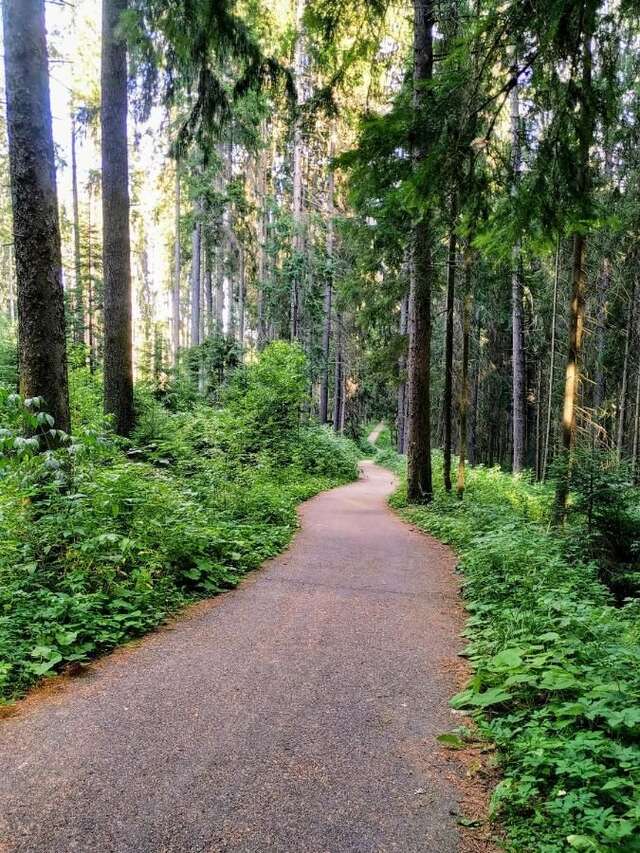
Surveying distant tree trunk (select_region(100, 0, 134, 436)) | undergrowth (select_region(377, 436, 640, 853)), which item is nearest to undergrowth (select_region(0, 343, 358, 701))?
distant tree trunk (select_region(100, 0, 134, 436))

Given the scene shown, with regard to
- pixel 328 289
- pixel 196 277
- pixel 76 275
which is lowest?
pixel 196 277

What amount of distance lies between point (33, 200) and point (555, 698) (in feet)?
21.0

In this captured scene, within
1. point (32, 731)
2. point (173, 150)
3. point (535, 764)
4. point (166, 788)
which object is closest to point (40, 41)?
point (173, 150)

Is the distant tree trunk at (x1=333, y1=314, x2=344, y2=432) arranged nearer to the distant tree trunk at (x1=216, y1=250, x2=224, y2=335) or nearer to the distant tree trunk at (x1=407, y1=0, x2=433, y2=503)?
the distant tree trunk at (x1=216, y1=250, x2=224, y2=335)

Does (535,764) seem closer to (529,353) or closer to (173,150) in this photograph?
(173,150)

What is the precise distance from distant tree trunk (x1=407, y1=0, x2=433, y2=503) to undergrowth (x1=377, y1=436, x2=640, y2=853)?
605 cm

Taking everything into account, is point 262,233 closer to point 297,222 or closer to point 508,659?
point 297,222

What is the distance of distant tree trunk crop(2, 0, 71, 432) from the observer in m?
5.31

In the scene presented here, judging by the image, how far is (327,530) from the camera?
30.7ft

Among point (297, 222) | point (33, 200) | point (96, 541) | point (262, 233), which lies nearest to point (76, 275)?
point (262, 233)

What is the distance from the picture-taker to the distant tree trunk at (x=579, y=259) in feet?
15.2

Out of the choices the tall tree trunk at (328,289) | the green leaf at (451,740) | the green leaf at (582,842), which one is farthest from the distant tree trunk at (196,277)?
the green leaf at (582,842)

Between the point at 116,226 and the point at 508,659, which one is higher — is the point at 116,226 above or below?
above

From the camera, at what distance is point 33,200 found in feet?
17.7
